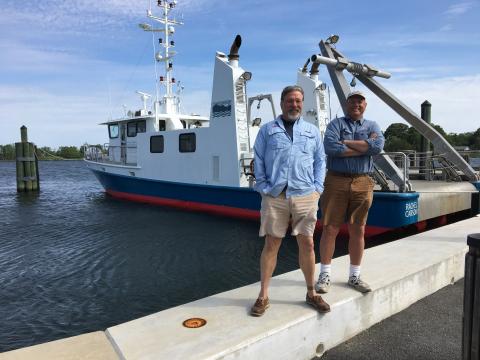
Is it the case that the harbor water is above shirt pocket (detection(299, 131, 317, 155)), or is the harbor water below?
below

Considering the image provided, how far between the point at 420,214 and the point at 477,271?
6743 millimetres

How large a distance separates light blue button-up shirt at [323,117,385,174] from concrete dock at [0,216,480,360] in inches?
39.2

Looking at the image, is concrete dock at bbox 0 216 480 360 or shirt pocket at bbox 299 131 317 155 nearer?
concrete dock at bbox 0 216 480 360

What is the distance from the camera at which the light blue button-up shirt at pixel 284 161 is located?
2902 millimetres

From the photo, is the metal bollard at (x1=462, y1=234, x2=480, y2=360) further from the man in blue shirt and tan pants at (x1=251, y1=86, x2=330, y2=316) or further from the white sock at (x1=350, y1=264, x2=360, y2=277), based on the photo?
the white sock at (x1=350, y1=264, x2=360, y2=277)

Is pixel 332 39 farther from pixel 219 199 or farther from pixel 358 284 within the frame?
pixel 358 284

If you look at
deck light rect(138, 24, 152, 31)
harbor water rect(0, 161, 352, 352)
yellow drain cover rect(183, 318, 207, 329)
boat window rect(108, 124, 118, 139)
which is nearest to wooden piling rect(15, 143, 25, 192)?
boat window rect(108, 124, 118, 139)

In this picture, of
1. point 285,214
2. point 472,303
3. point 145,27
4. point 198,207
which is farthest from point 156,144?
point 472,303

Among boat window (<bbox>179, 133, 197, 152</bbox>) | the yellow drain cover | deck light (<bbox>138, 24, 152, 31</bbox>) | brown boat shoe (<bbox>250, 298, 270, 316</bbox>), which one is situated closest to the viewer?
the yellow drain cover

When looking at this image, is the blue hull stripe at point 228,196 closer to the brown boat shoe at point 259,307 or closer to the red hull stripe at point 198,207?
the red hull stripe at point 198,207

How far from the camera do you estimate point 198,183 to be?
1312cm

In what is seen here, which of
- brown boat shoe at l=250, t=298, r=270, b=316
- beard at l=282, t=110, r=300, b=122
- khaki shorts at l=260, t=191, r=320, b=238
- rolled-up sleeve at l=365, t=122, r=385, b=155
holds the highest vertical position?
beard at l=282, t=110, r=300, b=122

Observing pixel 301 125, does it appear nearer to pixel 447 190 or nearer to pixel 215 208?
pixel 447 190

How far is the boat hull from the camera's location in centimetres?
831
